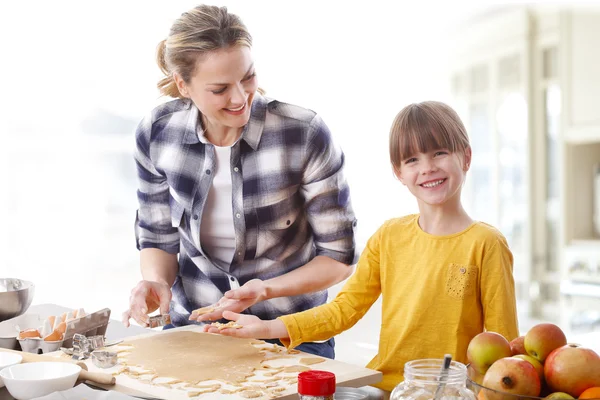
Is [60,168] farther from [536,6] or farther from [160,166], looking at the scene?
[536,6]

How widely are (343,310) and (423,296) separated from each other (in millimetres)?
181

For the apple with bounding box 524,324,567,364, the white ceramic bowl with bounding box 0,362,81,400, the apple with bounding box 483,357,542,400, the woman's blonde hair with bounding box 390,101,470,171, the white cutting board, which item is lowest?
the white cutting board

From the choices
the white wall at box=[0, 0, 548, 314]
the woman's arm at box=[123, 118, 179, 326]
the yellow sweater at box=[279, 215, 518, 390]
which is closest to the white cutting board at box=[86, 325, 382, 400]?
the yellow sweater at box=[279, 215, 518, 390]

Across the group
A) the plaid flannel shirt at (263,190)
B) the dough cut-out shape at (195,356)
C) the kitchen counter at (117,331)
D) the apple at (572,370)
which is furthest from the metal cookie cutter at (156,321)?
the apple at (572,370)

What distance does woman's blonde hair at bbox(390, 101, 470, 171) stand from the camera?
5.20ft

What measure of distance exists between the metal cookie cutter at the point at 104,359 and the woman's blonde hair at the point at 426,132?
71 centimetres

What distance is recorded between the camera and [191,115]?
82.7 inches

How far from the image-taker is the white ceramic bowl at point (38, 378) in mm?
1220

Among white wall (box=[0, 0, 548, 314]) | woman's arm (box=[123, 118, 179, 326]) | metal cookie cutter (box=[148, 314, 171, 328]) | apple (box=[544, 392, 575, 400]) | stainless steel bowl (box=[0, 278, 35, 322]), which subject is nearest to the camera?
apple (box=[544, 392, 575, 400])

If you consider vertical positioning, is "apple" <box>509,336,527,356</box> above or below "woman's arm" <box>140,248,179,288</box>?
below

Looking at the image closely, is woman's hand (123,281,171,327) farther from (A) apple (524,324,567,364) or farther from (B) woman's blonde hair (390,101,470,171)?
(A) apple (524,324,567,364)

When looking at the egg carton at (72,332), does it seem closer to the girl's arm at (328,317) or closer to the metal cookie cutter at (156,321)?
the metal cookie cutter at (156,321)

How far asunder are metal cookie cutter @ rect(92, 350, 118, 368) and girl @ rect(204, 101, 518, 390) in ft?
0.73

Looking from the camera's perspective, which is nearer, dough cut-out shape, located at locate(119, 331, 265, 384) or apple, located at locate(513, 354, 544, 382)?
apple, located at locate(513, 354, 544, 382)
